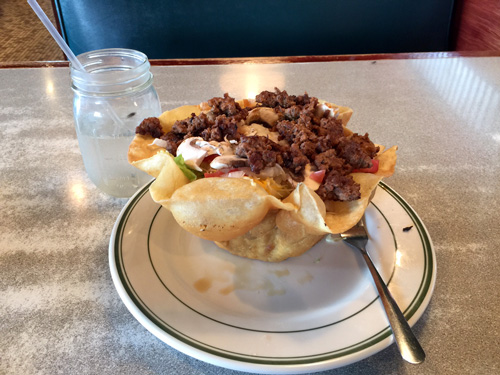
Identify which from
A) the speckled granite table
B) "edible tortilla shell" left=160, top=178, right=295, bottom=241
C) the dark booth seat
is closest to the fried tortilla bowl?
"edible tortilla shell" left=160, top=178, right=295, bottom=241

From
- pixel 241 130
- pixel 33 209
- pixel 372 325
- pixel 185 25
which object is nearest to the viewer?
pixel 372 325

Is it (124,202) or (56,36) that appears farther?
(124,202)

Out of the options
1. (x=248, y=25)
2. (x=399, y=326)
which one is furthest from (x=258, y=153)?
(x=248, y=25)

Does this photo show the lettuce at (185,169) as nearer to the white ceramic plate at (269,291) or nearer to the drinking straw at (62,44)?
the white ceramic plate at (269,291)

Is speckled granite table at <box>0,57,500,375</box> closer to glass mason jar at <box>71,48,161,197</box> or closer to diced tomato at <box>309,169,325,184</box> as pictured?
glass mason jar at <box>71,48,161,197</box>

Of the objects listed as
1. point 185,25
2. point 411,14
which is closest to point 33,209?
point 185,25

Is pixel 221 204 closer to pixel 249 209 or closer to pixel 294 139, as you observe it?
pixel 249 209

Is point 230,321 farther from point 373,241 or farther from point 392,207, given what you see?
point 392,207
